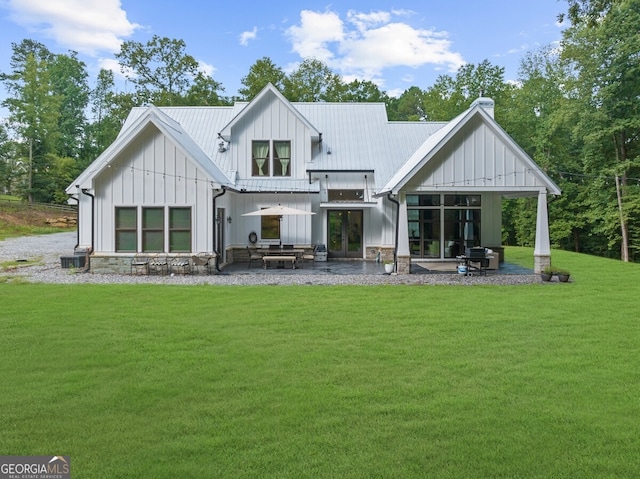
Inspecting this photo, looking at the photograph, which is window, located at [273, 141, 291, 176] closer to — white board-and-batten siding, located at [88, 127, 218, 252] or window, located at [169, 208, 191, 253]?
white board-and-batten siding, located at [88, 127, 218, 252]

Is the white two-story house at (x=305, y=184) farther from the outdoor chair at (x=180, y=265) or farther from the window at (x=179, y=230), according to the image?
the outdoor chair at (x=180, y=265)

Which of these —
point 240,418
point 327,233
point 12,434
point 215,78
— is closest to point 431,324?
point 240,418

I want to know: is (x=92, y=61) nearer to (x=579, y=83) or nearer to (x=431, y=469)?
(x=579, y=83)

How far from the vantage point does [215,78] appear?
133ft

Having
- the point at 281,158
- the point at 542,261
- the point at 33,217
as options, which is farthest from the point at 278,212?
the point at 33,217

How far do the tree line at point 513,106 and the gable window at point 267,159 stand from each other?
39.1 ft

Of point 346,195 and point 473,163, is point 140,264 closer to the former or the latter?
point 346,195

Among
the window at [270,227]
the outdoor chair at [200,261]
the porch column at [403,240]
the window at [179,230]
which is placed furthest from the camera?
the window at [270,227]

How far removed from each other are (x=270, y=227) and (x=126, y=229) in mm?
6153

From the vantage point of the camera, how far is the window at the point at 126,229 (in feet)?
56.9

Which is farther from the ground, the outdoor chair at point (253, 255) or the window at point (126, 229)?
the window at point (126, 229)

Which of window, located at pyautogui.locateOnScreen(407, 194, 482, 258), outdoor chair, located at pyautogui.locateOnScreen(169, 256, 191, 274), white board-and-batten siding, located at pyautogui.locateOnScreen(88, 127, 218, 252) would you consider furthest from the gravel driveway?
window, located at pyautogui.locateOnScreen(407, 194, 482, 258)

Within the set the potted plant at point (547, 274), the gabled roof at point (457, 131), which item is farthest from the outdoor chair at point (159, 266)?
the potted plant at point (547, 274)

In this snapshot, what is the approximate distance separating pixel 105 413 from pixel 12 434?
78 centimetres
